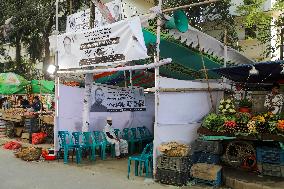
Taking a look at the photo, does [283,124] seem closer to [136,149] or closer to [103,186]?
[103,186]

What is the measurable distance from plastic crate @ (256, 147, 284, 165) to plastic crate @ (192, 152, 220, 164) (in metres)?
1.14

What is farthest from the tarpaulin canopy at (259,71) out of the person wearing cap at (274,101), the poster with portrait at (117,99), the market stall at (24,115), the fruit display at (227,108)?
the market stall at (24,115)

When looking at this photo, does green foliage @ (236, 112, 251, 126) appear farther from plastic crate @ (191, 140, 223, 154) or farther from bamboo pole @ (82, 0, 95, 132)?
bamboo pole @ (82, 0, 95, 132)

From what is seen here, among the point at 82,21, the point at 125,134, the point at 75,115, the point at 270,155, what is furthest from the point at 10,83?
the point at 270,155

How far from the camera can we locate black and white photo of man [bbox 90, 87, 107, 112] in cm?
1244

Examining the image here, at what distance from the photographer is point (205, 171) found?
8.66 m

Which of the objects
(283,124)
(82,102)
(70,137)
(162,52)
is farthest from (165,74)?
(283,124)

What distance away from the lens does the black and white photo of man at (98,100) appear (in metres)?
12.4

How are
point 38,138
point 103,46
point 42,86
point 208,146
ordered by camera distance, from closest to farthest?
point 208,146, point 103,46, point 38,138, point 42,86

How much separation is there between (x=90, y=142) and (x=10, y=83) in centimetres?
1207

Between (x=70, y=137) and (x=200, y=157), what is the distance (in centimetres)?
488

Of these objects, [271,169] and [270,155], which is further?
[270,155]

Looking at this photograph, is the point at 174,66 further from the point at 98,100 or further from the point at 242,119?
the point at 242,119

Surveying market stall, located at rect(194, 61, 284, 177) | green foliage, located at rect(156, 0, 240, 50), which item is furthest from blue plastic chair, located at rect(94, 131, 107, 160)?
green foliage, located at rect(156, 0, 240, 50)
